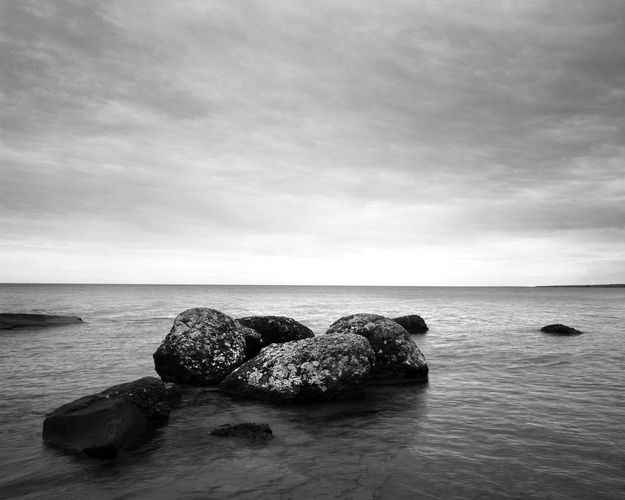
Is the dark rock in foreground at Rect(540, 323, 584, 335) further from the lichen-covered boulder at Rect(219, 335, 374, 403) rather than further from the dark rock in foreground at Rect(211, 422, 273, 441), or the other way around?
the dark rock in foreground at Rect(211, 422, 273, 441)

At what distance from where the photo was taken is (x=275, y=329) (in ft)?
56.6

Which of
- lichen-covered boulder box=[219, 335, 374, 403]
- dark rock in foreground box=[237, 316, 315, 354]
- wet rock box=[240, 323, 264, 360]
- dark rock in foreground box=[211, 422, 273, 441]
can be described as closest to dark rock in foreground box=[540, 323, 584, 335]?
dark rock in foreground box=[237, 316, 315, 354]

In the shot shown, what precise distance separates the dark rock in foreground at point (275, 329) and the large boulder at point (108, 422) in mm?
7723

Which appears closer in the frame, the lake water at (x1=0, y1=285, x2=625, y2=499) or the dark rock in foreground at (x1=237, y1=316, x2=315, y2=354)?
the lake water at (x1=0, y1=285, x2=625, y2=499)

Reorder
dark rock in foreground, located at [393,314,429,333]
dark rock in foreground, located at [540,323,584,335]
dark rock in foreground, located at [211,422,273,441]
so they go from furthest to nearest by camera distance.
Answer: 1. dark rock in foreground, located at [393,314,429,333]
2. dark rock in foreground, located at [540,323,584,335]
3. dark rock in foreground, located at [211,422,273,441]

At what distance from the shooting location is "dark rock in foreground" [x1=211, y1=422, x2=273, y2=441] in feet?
28.3

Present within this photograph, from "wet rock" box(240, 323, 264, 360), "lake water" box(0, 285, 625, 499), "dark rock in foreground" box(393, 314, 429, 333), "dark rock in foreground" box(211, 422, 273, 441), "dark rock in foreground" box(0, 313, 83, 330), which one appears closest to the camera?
"lake water" box(0, 285, 625, 499)

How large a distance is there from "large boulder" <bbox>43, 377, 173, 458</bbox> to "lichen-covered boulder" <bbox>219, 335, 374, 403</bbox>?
3062 millimetres

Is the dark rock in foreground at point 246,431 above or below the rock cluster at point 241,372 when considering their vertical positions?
below

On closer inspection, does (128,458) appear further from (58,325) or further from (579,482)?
(58,325)

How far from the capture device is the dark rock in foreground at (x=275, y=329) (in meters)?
17.2

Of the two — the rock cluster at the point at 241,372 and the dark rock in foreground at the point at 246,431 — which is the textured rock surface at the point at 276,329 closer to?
the rock cluster at the point at 241,372

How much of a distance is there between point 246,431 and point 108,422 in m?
2.61

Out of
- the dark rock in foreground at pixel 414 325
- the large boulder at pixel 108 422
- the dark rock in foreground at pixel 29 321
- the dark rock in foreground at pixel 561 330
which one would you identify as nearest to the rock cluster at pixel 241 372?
the large boulder at pixel 108 422
